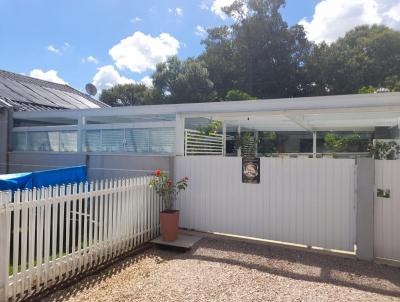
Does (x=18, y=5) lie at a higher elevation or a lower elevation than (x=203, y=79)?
lower

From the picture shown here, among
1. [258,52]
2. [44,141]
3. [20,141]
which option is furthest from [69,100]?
[258,52]

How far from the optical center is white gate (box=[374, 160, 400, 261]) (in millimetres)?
5230

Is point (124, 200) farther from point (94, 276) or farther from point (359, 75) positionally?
point (359, 75)

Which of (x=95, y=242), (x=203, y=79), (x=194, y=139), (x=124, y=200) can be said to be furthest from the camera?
(x=203, y=79)

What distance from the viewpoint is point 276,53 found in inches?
1137

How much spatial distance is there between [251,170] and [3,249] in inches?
173

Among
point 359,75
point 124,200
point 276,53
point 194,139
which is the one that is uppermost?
point 276,53

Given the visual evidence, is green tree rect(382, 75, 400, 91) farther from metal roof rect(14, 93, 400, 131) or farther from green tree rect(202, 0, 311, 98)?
metal roof rect(14, 93, 400, 131)

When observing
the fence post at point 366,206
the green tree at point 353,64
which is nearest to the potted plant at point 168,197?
the fence post at point 366,206

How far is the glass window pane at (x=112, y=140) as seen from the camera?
8.16m

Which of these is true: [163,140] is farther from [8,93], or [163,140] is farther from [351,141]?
[351,141]

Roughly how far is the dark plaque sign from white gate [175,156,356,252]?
0.09 m

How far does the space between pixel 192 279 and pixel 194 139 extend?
417 centimetres

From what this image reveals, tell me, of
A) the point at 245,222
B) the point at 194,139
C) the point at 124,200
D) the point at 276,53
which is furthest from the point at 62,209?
the point at 276,53
